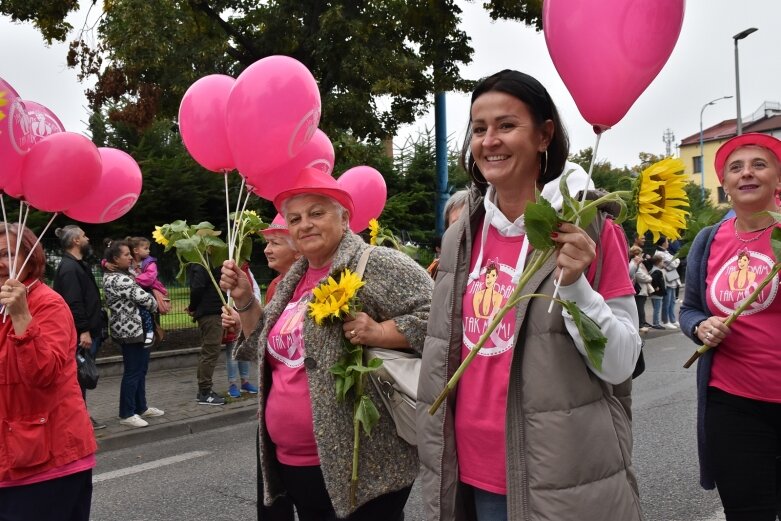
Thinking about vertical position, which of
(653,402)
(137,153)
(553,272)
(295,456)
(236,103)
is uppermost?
(137,153)

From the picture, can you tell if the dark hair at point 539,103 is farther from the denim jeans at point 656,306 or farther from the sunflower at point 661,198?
the denim jeans at point 656,306

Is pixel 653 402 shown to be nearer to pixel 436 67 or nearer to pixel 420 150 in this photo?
pixel 436 67

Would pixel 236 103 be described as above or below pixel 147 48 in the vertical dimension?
below

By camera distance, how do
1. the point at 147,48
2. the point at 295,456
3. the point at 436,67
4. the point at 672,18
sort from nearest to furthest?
the point at 672,18 → the point at 295,456 → the point at 147,48 → the point at 436,67

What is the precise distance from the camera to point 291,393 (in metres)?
2.48

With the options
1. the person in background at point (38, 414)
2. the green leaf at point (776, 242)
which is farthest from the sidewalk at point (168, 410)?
the green leaf at point (776, 242)

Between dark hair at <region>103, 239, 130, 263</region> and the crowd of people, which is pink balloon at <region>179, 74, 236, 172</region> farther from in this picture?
dark hair at <region>103, 239, 130, 263</region>

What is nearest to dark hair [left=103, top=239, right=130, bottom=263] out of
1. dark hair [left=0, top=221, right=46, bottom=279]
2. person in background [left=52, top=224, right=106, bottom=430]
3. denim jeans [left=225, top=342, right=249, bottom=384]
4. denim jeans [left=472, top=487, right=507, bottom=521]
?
person in background [left=52, top=224, right=106, bottom=430]

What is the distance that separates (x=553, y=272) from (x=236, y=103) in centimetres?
176

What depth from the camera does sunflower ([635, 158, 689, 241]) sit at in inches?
62.8

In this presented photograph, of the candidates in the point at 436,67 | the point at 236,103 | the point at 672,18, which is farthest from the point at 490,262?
the point at 436,67

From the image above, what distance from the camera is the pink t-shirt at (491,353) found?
1706 mm

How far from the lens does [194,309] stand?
7.45m

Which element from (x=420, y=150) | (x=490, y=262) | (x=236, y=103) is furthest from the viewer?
(x=420, y=150)
